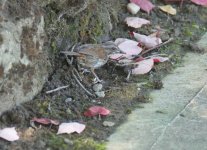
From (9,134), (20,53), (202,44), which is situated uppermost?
(20,53)

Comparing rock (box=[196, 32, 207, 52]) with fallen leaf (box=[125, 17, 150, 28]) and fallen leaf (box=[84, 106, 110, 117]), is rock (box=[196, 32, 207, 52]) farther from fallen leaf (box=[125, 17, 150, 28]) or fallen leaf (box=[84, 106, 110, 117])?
fallen leaf (box=[84, 106, 110, 117])

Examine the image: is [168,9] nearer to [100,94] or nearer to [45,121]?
[100,94]

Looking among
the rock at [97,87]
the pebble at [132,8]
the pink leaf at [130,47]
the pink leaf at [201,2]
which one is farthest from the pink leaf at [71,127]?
the pink leaf at [201,2]

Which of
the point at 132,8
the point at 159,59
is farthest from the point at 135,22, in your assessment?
the point at 159,59

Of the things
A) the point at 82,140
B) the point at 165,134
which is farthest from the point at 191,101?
the point at 82,140

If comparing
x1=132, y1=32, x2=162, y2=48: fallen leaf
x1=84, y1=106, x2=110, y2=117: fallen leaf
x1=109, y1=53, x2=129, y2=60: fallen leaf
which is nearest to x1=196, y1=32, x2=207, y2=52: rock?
x1=132, y1=32, x2=162, y2=48: fallen leaf
